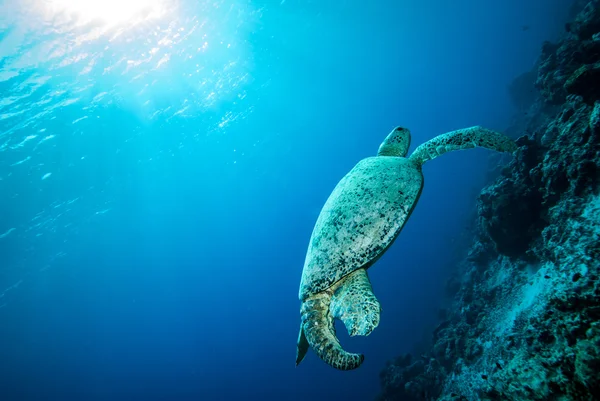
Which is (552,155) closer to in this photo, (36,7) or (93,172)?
(36,7)

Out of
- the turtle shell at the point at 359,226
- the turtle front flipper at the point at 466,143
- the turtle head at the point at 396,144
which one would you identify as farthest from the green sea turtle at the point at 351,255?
the turtle head at the point at 396,144

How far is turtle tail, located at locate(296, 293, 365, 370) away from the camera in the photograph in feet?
7.38

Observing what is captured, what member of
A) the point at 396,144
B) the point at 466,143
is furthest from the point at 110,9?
the point at 466,143

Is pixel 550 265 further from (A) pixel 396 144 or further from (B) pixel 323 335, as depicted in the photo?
(B) pixel 323 335

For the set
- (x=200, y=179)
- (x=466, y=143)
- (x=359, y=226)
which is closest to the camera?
(x=359, y=226)

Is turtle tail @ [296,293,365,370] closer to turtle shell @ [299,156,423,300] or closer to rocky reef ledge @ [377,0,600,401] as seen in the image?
turtle shell @ [299,156,423,300]

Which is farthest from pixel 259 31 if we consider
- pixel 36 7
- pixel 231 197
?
pixel 231 197

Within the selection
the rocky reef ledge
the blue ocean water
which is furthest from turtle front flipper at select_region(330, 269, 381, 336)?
the blue ocean water

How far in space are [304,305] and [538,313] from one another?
2876 millimetres

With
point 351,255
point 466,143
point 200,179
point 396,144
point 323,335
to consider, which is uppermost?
point 200,179

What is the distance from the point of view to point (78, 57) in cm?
1427

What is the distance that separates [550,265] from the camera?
3691 mm

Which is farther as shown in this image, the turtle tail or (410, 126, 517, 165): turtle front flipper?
(410, 126, 517, 165): turtle front flipper

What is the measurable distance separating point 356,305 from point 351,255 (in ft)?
1.58
